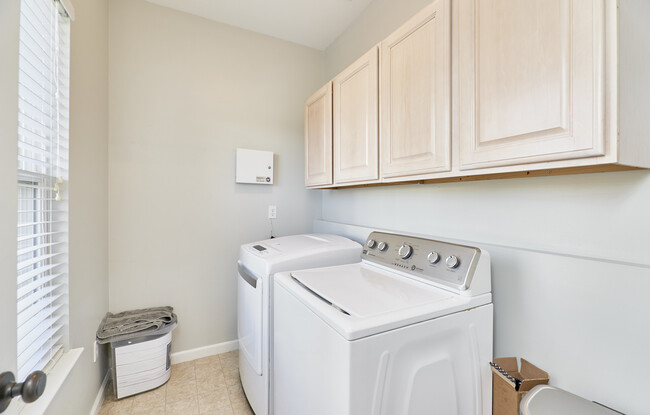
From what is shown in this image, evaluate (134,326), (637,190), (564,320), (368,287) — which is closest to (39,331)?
(134,326)

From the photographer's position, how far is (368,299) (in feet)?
3.34

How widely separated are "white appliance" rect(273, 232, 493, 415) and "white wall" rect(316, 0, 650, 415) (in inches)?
5.9

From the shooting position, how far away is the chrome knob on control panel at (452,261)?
3.59 ft

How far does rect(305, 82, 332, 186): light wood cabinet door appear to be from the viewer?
1925 mm

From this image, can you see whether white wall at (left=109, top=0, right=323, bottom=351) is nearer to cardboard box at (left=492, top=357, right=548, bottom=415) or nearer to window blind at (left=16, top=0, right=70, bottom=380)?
window blind at (left=16, top=0, right=70, bottom=380)

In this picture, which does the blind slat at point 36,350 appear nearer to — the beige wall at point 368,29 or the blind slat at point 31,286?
the blind slat at point 31,286

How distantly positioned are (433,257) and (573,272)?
1.52ft

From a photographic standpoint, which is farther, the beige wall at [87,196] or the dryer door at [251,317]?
the dryer door at [251,317]

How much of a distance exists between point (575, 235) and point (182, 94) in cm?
262

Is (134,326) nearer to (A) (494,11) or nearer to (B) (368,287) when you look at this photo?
(B) (368,287)

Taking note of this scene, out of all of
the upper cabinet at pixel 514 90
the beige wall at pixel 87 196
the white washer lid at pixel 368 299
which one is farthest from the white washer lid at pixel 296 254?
the beige wall at pixel 87 196

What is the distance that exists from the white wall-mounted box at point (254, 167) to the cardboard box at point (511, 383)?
80.9 inches

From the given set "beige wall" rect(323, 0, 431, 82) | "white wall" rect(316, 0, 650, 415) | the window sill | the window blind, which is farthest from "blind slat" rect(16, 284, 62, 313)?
"beige wall" rect(323, 0, 431, 82)

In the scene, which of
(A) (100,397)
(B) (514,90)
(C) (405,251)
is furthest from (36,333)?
(B) (514,90)
